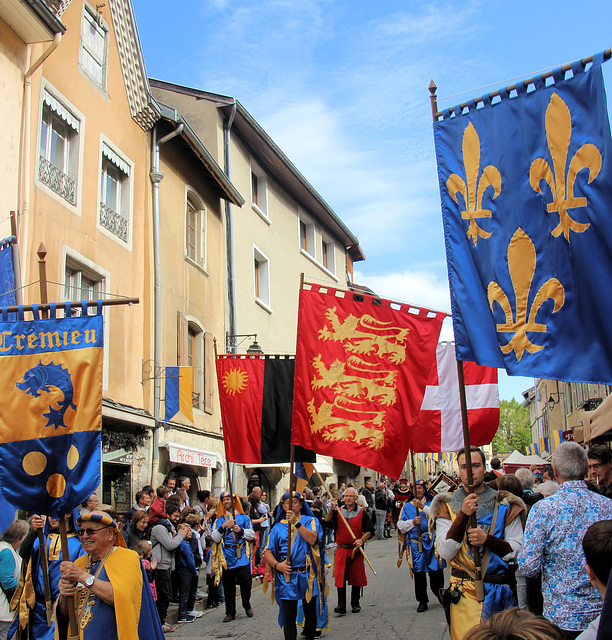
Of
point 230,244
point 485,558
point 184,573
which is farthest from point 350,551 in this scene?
point 230,244

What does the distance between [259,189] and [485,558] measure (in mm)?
22678

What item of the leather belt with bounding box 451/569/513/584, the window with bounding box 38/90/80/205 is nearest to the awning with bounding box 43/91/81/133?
the window with bounding box 38/90/80/205

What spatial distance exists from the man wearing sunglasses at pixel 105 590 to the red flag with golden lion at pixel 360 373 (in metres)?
2.80

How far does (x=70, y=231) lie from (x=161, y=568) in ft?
21.3

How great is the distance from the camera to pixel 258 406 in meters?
11.2

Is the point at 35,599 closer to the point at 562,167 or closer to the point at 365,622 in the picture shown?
the point at 562,167

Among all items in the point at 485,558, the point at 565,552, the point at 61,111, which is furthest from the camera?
the point at 61,111

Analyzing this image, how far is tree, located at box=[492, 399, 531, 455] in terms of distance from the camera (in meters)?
99.8

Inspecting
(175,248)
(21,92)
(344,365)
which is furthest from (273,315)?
(344,365)

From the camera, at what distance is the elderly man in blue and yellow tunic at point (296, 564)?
852 cm

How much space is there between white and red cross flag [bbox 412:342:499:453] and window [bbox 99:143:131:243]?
7.66 metres

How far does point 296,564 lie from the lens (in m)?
8.80

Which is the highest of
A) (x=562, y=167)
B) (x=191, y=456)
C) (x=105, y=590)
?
(x=562, y=167)

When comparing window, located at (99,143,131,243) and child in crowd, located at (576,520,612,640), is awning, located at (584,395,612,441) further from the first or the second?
window, located at (99,143,131,243)
